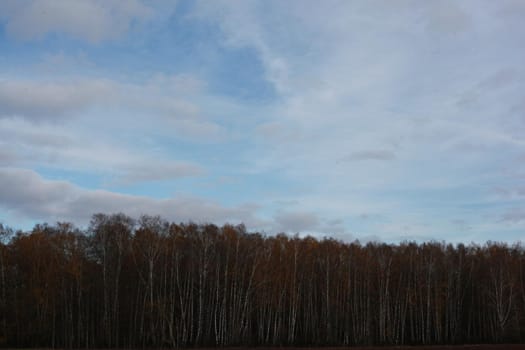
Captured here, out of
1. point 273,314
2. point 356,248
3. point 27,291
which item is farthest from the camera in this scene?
point 356,248

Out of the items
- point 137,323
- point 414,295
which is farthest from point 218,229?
point 414,295

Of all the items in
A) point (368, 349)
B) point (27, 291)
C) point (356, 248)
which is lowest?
point (368, 349)

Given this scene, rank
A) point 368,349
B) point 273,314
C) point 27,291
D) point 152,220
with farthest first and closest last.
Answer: point 273,314 < point 152,220 < point 27,291 < point 368,349

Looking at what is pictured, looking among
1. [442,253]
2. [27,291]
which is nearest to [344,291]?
[442,253]

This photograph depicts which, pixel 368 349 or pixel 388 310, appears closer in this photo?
pixel 368 349

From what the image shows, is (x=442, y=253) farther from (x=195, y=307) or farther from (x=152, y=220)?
(x=152, y=220)

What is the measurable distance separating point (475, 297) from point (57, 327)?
62.6 meters

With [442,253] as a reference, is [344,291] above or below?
below

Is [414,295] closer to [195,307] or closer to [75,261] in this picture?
[195,307]

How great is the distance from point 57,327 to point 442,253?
5965 cm

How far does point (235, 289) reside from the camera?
71188 millimetres

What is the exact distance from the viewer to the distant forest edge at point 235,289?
6638 centimetres

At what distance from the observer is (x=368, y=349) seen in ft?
176

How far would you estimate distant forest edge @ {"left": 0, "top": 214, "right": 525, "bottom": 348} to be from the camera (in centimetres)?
6638
